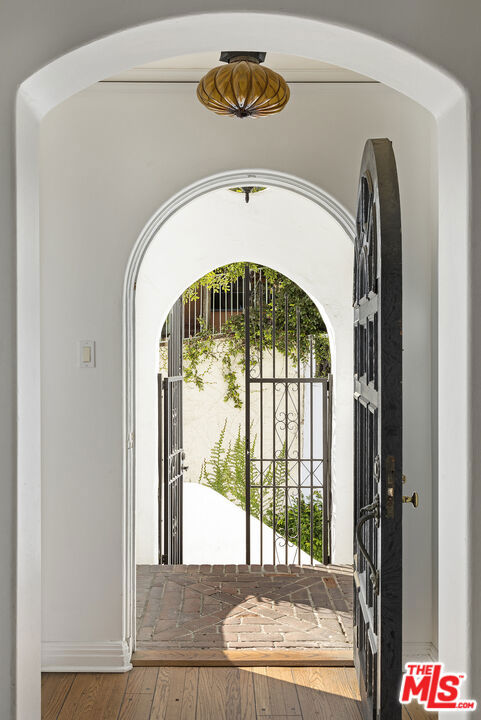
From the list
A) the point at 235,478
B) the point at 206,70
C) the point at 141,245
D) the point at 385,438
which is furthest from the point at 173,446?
the point at 385,438

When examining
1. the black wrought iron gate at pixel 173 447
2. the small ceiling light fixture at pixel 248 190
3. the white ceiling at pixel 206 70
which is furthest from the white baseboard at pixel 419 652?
the small ceiling light fixture at pixel 248 190

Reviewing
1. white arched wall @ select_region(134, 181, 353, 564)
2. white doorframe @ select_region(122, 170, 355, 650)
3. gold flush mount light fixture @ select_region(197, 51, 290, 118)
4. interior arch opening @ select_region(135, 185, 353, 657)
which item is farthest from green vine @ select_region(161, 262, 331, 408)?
gold flush mount light fixture @ select_region(197, 51, 290, 118)

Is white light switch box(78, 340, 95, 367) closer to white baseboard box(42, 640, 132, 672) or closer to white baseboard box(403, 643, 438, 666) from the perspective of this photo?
white baseboard box(42, 640, 132, 672)

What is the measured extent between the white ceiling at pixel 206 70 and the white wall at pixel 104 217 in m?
0.05

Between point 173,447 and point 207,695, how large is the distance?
8.50 feet

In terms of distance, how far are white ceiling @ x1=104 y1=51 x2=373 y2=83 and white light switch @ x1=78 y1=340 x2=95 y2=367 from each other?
125 centimetres

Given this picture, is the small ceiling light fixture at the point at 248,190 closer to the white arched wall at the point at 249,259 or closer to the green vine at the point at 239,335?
the white arched wall at the point at 249,259

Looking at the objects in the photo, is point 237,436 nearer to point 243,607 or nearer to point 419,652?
point 243,607

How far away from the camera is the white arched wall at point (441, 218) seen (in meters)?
1.59

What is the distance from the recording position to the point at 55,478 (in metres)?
3.16

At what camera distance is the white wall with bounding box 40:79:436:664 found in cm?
314

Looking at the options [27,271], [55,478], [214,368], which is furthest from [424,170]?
[214,368]

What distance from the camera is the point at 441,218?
178 centimetres

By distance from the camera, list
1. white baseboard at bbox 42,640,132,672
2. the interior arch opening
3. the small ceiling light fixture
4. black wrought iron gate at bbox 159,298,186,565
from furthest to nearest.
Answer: black wrought iron gate at bbox 159,298,186,565 < the small ceiling light fixture < the interior arch opening < white baseboard at bbox 42,640,132,672
